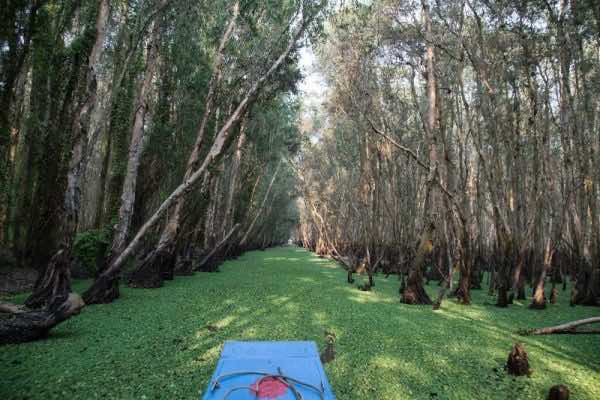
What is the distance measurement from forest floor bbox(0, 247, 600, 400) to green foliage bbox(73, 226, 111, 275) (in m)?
0.66

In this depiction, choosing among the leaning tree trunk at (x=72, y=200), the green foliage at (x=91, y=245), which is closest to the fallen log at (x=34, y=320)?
the leaning tree trunk at (x=72, y=200)

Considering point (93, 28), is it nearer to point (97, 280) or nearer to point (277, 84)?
point (97, 280)

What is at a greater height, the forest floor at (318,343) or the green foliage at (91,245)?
the green foliage at (91,245)

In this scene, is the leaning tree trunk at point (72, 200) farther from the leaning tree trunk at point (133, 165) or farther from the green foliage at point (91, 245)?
the green foliage at point (91, 245)

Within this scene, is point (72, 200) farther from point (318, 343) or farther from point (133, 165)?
point (318, 343)

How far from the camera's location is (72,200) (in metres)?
5.25

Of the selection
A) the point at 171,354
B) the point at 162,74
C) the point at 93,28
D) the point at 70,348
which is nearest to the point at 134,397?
the point at 171,354

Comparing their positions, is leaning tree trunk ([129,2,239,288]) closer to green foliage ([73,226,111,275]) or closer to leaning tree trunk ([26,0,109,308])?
green foliage ([73,226,111,275])

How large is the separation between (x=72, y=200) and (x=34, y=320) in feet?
6.62

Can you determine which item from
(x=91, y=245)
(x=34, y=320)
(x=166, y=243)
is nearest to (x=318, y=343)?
(x=34, y=320)

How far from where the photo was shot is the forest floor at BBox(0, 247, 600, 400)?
3.18m

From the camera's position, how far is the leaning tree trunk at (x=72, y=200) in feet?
16.2

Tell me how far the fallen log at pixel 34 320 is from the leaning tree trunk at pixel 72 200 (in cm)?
86

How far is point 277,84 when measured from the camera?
11.5 meters
